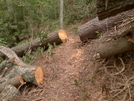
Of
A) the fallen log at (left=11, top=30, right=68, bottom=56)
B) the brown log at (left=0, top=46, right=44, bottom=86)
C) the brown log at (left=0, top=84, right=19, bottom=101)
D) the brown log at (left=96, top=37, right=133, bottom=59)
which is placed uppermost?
the brown log at (left=96, top=37, right=133, bottom=59)

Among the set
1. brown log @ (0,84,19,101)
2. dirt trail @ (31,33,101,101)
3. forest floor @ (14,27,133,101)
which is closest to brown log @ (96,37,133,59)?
forest floor @ (14,27,133,101)

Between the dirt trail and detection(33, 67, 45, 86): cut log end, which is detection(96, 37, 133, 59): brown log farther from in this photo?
detection(33, 67, 45, 86): cut log end

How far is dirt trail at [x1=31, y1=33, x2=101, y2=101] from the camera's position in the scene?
3663 millimetres

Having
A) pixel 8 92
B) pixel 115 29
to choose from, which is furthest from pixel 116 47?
pixel 8 92

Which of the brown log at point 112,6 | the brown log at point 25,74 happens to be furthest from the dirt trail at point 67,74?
the brown log at point 112,6

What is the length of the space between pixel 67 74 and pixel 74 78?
41 cm

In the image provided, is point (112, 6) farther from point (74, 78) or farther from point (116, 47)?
point (74, 78)

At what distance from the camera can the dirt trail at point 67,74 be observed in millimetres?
3663

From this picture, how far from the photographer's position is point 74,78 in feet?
14.3

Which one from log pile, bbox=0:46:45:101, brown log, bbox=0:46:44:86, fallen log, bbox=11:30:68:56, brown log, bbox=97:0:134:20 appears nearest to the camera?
brown log, bbox=97:0:134:20

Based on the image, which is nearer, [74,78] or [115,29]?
[115,29]

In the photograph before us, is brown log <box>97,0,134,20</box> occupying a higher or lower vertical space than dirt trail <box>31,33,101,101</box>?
higher

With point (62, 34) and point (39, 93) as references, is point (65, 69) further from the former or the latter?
point (62, 34)

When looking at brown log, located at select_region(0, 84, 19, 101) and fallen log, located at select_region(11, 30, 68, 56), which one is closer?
brown log, located at select_region(0, 84, 19, 101)
